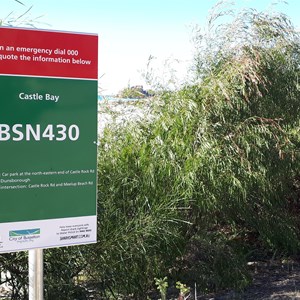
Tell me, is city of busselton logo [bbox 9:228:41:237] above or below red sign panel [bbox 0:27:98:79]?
below

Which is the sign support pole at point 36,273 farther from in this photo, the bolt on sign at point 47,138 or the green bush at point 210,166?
the green bush at point 210,166

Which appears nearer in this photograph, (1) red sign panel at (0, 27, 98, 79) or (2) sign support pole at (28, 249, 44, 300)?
(1) red sign panel at (0, 27, 98, 79)

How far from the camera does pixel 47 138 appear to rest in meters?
2.74

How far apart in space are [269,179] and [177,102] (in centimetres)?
109

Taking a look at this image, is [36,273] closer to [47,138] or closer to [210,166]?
[47,138]

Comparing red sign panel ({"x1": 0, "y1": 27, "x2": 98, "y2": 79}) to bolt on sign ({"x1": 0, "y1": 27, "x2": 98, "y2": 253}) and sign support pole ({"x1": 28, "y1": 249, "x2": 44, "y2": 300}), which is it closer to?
bolt on sign ({"x1": 0, "y1": 27, "x2": 98, "y2": 253})

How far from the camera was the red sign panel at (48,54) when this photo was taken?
2.67 metres

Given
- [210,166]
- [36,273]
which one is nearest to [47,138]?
[36,273]

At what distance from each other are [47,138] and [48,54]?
399mm

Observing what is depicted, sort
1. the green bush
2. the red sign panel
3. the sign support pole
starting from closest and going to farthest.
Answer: the red sign panel, the sign support pole, the green bush

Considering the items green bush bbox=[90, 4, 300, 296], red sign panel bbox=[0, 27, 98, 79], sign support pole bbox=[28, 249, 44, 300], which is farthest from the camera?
green bush bbox=[90, 4, 300, 296]

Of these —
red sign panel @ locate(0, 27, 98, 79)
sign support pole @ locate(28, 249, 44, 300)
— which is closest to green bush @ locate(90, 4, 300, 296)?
sign support pole @ locate(28, 249, 44, 300)

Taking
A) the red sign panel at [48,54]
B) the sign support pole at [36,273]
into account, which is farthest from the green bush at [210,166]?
the red sign panel at [48,54]

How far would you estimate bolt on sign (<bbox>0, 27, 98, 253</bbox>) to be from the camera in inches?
105
